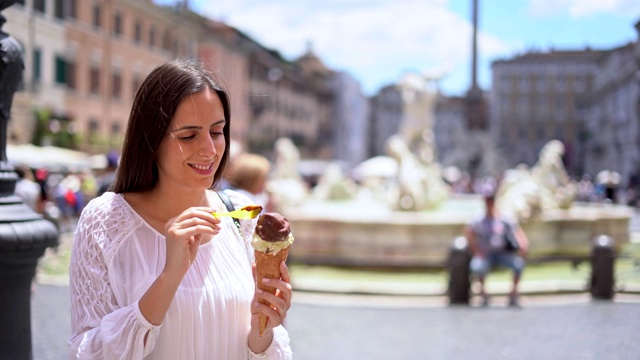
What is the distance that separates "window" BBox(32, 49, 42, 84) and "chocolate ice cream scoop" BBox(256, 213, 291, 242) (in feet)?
80.8

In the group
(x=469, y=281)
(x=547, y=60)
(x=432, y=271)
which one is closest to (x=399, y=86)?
(x=432, y=271)

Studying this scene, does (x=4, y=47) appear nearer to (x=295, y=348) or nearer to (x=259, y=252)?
(x=259, y=252)

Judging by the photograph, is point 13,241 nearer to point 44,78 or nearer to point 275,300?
point 275,300

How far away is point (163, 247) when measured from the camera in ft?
6.70

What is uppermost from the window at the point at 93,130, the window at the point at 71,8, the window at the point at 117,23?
the window at the point at 117,23

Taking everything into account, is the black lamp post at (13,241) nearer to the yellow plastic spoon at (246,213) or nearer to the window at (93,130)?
the yellow plastic spoon at (246,213)

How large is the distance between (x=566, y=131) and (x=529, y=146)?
439cm

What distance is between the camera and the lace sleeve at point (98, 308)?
6.19ft

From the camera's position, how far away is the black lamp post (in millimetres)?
3232

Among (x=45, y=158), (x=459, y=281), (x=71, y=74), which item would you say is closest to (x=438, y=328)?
(x=459, y=281)

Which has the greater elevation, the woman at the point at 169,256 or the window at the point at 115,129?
the window at the point at 115,129

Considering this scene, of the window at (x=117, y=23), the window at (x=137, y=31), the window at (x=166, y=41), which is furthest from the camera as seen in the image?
the window at (x=166, y=41)

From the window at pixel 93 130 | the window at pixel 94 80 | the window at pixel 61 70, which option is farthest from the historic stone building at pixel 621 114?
→ the window at pixel 94 80

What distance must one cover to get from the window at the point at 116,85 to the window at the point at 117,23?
1.81 meters
